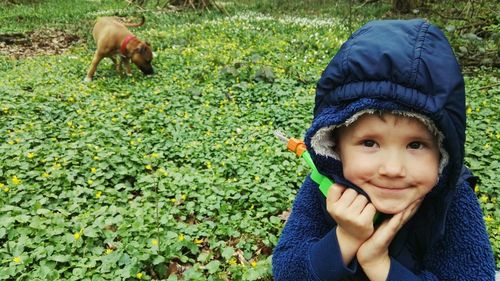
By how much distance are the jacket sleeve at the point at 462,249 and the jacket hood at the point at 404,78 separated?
27cm

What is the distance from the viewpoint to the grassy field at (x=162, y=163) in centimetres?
346

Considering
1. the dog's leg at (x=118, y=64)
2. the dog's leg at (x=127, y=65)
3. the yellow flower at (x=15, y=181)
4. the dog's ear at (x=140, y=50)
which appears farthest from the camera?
the dog's leg at (x=118, y=64)

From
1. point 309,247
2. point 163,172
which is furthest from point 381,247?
point 163,172

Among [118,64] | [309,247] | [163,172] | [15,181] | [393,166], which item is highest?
[393,166]

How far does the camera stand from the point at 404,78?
4.45ft

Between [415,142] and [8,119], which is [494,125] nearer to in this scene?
[415,142]

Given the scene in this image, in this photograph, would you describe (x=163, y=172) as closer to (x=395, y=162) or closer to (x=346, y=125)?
(x=346, y=125)

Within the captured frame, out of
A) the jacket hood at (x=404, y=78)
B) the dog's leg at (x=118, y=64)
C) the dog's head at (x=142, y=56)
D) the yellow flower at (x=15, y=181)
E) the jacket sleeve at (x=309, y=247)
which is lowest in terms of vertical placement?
the dog's leg at (x=118, y=64)

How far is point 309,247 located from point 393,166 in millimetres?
535

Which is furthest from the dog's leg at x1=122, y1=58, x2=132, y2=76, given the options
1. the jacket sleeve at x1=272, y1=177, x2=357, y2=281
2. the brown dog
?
the jacket sleeve at x1=272, y1=177, x2=357, y2=281

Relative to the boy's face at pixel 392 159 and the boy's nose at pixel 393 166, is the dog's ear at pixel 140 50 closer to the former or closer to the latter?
the boy's face at pixel 392 159

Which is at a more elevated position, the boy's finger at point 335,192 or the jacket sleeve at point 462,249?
the boy's finger at point 335,192

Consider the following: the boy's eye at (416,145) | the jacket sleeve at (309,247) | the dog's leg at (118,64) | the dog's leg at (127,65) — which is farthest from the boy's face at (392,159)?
the dog's leg at (118,64)

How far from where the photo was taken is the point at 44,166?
4.90 meters
